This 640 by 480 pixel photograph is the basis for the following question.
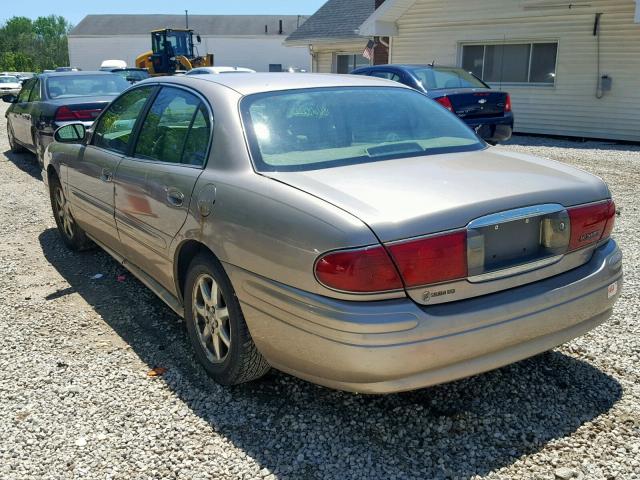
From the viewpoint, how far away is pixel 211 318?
10.6ft

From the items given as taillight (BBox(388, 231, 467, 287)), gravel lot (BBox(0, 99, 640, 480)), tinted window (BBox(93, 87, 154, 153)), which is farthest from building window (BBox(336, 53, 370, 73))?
taillight (BBox(388, 231, 467, 287))

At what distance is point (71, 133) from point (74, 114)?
3912 millimetres

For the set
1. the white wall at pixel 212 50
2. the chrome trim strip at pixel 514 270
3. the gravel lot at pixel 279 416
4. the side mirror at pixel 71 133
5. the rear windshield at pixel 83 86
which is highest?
the white wall at pixel 212 50

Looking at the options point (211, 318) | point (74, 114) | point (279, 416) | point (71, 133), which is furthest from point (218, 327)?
point (74, 114)

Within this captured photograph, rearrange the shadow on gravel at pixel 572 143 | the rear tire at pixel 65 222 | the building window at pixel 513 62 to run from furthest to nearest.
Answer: the building window at pixel 513 62 < the shadow on gravel at pixel 572 143 < the rear tire at pixel 65 222

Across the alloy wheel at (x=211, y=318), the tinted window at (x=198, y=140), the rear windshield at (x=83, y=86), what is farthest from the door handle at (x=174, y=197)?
the rear windshield at (x=83, y=86)

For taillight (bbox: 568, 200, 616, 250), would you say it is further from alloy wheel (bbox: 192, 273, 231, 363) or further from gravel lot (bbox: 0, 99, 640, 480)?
alloy wheel (bbox: 192, 273, 231, 363)

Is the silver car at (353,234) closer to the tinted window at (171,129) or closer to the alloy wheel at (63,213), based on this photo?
the tinted window at (171,129)

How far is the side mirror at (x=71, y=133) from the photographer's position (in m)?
5.02

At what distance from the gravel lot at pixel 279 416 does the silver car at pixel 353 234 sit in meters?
0.31

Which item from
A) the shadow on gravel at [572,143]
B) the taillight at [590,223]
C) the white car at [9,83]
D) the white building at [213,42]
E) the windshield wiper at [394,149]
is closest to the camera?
the taillight at [590,223]

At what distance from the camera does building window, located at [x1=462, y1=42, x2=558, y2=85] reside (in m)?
14.8

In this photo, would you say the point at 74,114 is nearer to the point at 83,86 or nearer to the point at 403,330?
the point at 83,86

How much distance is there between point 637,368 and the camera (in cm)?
339
